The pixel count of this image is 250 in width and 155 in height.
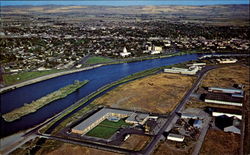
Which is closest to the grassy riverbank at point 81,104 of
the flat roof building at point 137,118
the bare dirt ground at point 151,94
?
the bare dirt ground at point 151,94

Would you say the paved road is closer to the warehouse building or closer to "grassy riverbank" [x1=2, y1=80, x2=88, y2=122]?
the warehouse building

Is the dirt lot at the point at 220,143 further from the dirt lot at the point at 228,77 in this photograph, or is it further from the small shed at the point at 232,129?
the dirt lot at the point at 228,77

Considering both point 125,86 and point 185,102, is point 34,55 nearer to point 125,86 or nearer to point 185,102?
point 125,86

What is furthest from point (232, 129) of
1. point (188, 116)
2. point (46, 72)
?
Answer: point (46, 72)

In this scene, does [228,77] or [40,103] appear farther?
[228,77]

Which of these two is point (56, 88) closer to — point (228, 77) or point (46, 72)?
point (46, 72)

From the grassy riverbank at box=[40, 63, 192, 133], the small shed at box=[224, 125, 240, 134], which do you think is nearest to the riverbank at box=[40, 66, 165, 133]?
the grassy riverbank at box=[40, 63, 192, 133]
